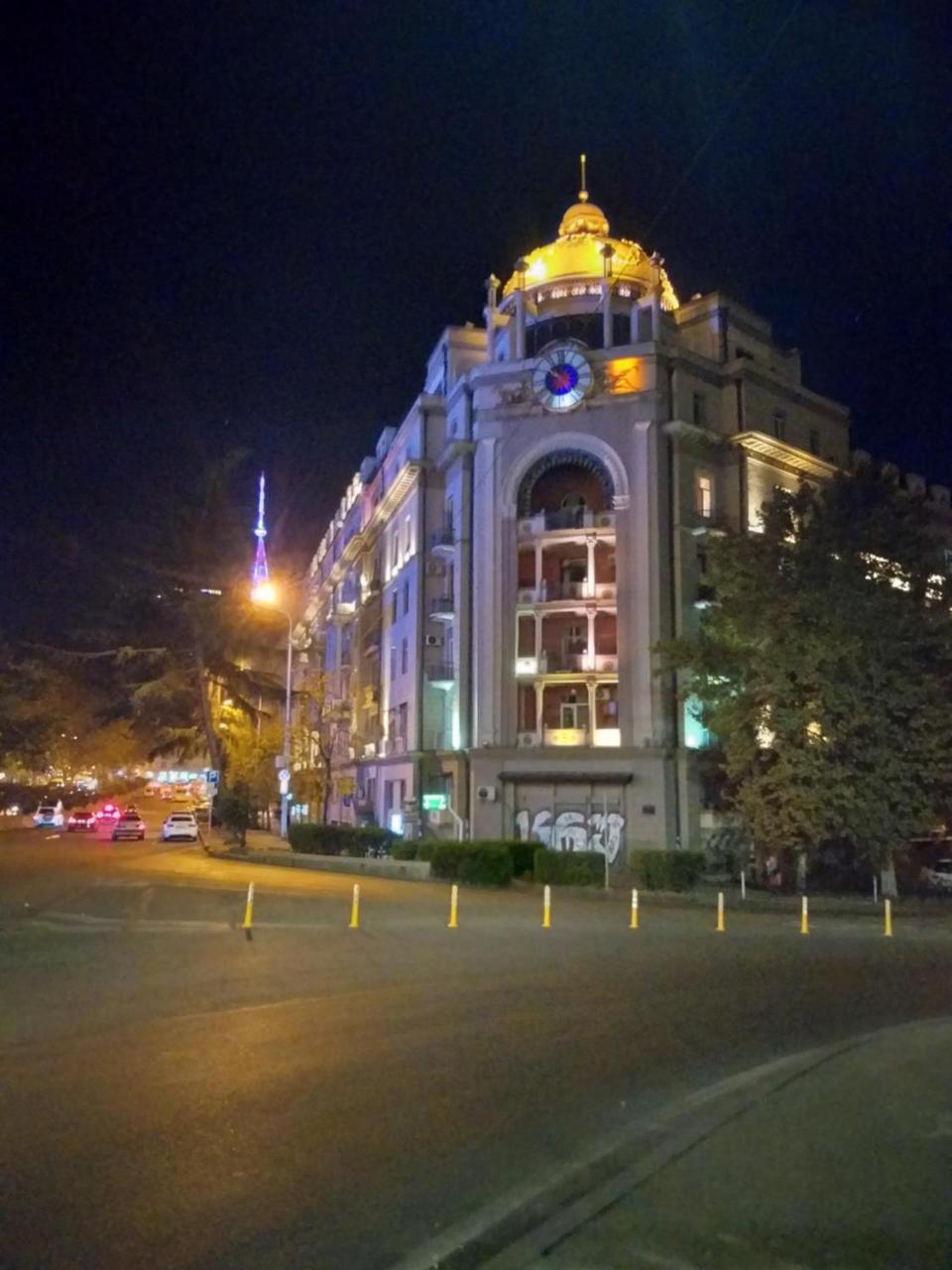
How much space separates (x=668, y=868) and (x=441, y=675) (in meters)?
18.0

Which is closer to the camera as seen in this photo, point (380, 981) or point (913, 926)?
point (380, 981)

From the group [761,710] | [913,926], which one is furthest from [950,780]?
[913,926]

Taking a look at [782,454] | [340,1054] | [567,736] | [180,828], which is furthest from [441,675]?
[340,1054]

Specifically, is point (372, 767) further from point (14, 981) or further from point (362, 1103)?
point (362, 1103)

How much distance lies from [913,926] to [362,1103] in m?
20.3

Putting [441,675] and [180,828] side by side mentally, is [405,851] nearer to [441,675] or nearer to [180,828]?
[441,675]

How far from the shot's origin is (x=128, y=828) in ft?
186

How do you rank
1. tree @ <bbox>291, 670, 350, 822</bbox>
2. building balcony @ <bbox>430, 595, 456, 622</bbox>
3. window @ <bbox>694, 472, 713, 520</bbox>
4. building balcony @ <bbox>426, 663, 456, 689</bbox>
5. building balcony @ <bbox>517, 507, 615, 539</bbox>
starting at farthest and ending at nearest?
tree @ <bbox>291, 670, 350, 822</bbox> → building balcony @ <bbox>430, 595, 456, 622</bbox> → building balcony @ <bbox>426, 663, 456, 689</bbox> → window @ <bbox>694, 472, 713, 520</bbox> → building balcony @ <bbox>517, 507, 615, 539</bbox>

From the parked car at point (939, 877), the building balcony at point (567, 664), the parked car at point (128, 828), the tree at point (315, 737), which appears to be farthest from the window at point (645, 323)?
the parked car at point (128, 828)

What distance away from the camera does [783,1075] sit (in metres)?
8.16

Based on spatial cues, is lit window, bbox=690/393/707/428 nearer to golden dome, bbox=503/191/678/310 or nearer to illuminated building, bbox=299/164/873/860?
illuminated building, bbox=299/164/873/860

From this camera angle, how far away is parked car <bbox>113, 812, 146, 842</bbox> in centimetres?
5603

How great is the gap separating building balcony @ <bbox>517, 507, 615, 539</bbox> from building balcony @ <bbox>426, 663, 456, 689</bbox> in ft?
20.6

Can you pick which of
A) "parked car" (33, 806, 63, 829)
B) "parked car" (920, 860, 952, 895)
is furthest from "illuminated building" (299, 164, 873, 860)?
"parked car" (33, 806, 63, 829)
